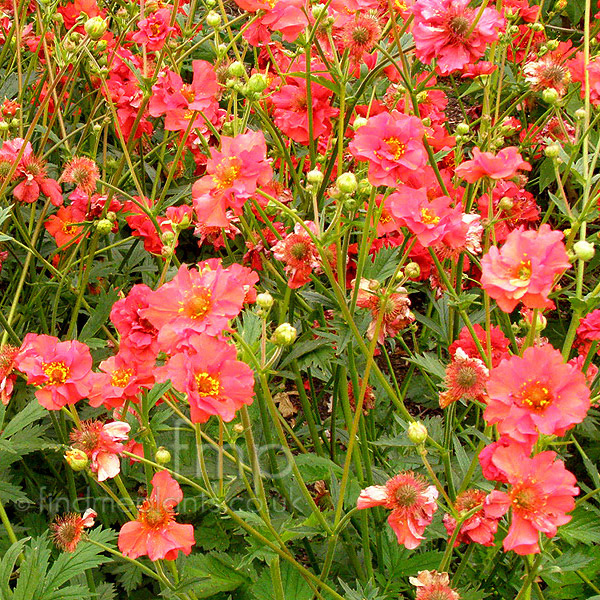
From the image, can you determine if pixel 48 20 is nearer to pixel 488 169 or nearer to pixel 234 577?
pixel 488 169

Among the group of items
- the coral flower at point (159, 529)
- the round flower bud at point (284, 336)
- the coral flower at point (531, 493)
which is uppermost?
the round flower bud at point (284, 336)

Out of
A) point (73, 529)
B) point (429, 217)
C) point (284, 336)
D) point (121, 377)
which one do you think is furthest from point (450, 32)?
point (73, 529)

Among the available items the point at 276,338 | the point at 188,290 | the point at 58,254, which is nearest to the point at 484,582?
the point at 276,338

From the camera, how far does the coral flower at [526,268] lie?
128cm

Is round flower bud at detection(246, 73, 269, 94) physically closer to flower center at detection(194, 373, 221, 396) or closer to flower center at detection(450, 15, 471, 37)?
flower center at detection(450, 15, 471, 37)

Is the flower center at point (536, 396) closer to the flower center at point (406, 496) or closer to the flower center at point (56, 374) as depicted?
the flower center at point (406, 496)

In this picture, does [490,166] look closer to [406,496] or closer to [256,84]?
[256,84]

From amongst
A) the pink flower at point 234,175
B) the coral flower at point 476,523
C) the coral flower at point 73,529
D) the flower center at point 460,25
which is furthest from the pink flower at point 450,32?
the coral flower at point 73,529

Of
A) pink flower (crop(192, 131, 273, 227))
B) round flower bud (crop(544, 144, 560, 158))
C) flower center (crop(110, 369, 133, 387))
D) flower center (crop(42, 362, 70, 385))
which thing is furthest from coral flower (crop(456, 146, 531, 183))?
flower center (crop(42, 362, 70, 385))

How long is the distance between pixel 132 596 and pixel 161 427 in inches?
30.0

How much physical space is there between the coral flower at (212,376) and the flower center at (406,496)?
1.32 ft

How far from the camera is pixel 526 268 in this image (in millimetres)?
1334

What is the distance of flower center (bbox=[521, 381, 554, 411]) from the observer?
130cm

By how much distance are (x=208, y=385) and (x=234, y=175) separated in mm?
527
